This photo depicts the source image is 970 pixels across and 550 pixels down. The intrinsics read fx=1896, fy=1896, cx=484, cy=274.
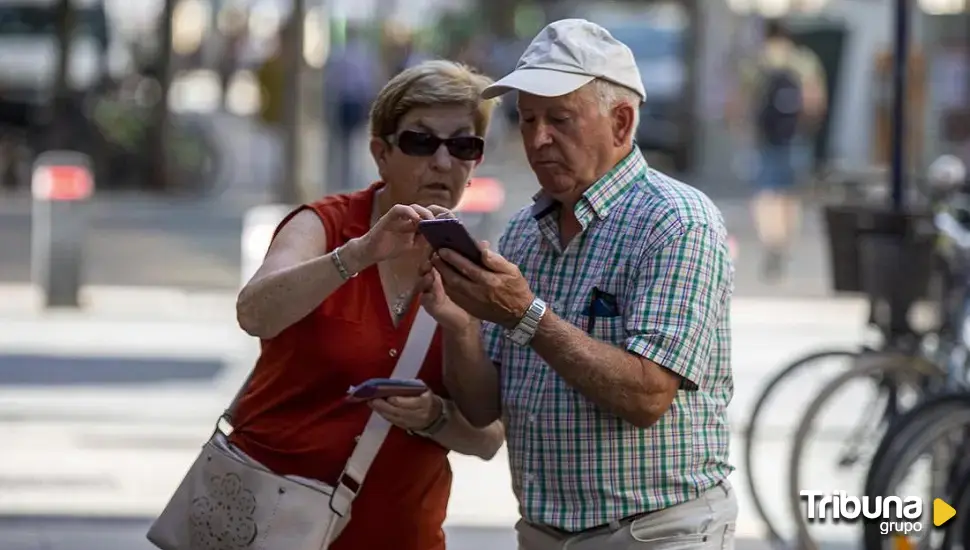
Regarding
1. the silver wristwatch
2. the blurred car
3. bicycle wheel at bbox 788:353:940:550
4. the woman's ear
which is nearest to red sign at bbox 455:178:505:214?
bicycle wheel at bbox 788:353:940:550

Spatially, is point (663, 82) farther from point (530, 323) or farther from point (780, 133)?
point (530, 323)

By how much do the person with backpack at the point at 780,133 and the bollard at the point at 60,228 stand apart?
5.80m

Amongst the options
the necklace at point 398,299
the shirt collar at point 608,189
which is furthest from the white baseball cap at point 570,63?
the necklace at point 398,299

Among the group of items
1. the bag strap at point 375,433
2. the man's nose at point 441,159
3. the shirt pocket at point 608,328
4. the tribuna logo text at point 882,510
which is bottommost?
the tribuna logo text at point 882,510

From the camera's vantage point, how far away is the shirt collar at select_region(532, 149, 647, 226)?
11.7 feet

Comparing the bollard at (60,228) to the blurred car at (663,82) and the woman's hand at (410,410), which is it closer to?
the woman's hand at (410,410)

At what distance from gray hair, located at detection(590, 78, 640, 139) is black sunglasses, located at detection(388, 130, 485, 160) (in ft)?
1.28

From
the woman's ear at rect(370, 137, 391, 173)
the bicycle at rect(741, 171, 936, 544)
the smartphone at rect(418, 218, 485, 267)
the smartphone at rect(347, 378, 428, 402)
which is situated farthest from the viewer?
the bicycle at rect(741, 171, 936, 544)

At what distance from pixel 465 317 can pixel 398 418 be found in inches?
9.3

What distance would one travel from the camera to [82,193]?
1346 centimetres

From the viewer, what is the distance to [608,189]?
358 cm

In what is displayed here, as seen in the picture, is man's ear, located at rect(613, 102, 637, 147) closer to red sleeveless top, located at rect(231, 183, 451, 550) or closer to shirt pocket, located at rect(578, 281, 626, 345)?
shirt pocket, located at rect(578, 281, 626, 345)

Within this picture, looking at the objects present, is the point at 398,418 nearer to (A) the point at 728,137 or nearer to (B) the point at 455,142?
(B) the point at 455,142

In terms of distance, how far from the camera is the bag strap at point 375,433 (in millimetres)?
3705
